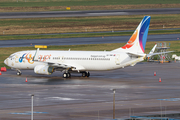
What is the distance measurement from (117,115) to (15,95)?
1580cm

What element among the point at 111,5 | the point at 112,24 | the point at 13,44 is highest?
the point at 111,5

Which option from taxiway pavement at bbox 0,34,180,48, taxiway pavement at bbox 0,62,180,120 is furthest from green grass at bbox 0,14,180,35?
taxiway pavement at bbox 0,62,180,120

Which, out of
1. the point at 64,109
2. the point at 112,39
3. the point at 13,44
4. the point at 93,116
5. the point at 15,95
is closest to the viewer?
the point at 93,116

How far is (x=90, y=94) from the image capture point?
46906 mm

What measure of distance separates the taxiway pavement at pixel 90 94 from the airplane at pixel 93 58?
5.53 ft

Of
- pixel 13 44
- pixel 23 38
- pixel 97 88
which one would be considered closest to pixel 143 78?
pixel 97 88

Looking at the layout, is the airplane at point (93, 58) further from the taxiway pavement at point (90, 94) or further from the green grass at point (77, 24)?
the green grass at point (77, 24)

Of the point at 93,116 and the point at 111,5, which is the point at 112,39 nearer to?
the point at 93,116

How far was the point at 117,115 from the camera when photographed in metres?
34.8

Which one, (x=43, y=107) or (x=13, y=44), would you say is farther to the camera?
(x=13, y=44)

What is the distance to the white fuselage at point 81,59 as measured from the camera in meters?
58.8

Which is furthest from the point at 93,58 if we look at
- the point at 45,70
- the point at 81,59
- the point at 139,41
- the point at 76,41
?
the point at 76,41

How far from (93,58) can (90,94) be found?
46.4 feet

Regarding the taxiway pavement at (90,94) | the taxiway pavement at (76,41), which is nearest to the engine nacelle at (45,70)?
the taxiway pavement at (90,94)
